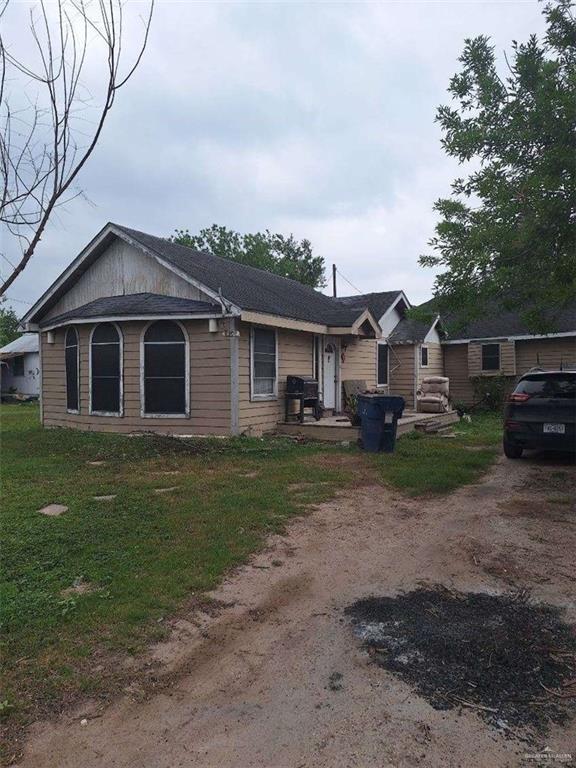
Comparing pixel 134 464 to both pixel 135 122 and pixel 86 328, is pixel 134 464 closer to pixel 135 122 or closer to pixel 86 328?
pixel 86 328

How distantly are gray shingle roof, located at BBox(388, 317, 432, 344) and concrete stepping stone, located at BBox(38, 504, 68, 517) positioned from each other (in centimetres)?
1462

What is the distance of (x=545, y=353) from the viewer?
1981 centimetres

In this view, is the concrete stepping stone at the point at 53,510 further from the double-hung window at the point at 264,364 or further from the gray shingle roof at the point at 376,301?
the gray shingle roof at the point at 376,301

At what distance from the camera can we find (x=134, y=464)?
30.0 ft

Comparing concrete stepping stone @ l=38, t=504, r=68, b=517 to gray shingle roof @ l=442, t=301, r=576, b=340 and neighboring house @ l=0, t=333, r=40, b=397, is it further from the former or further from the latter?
neighboring house @ l=0, t=333, r=40, b=397

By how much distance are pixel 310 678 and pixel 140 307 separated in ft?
33.1

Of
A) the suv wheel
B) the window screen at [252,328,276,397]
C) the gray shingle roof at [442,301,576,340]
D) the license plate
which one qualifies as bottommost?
the suv wheel

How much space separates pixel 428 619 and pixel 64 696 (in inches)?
87.8

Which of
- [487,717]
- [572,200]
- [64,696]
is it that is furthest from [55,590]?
[572,200]

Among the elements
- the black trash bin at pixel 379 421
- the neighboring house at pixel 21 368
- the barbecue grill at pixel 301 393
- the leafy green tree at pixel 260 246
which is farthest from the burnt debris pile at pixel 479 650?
the leafy green tree at pixel 260 246

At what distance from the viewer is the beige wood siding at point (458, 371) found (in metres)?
21.5

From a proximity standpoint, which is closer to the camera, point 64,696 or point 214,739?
point 214,739

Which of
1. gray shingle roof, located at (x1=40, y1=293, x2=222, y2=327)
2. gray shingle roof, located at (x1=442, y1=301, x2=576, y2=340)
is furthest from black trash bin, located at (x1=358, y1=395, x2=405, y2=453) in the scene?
gray shingle roof, located at (x1=442, y1=301, x2=576, y2=340)

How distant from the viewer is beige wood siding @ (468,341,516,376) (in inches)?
787
